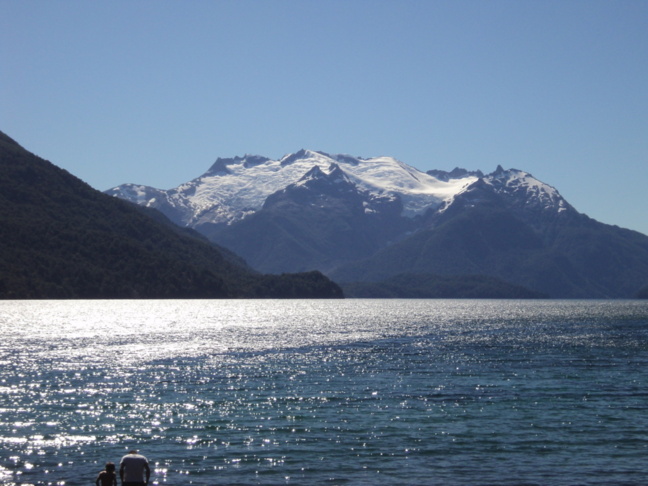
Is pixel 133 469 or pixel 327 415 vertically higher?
pixel 133 469

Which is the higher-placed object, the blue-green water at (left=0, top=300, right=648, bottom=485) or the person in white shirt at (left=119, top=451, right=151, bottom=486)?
the person in white shirt at (left=119, top=451, right=151, bottom=486)

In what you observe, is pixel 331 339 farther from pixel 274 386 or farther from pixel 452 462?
pixel 452 462

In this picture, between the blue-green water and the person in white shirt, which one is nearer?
the person in white shirt

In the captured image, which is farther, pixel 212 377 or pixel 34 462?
pixel 212 377

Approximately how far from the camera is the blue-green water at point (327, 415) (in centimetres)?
4850

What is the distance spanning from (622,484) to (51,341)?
12136cm

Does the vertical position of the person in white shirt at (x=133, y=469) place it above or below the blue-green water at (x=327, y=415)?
above

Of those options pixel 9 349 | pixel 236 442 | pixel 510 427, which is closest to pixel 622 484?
pixel 510 427

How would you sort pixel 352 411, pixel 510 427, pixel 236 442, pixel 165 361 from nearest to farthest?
1. pixel 236 442
2. pixel 510 427
3. pixel 352 411
4. pixel 165 361

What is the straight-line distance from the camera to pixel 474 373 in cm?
9725

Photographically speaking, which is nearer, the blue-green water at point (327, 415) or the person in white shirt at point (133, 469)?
the person in white shirt at point (133, 469)

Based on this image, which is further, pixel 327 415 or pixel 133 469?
pixel 327 415

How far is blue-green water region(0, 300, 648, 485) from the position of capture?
159 ft

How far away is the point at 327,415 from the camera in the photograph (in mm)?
66188
